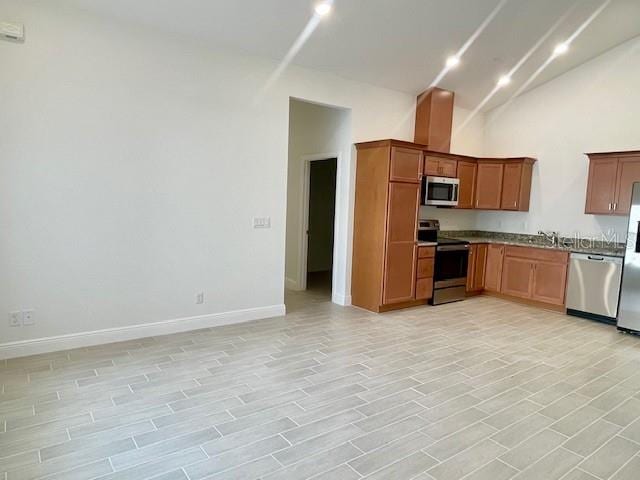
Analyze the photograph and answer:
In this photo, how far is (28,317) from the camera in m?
3.51

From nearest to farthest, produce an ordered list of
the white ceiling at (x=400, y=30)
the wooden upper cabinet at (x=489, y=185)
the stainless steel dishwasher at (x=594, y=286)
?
the white ceiling at (x=400, y=30) → the stainless steel dishwasher at (x=594, y=286) → the wooden upper cabinet at (x=489, y=185)

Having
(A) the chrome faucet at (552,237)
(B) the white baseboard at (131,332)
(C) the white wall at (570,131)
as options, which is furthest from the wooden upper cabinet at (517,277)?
(B) the white baseboard at (131,332)

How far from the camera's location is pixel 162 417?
2.64 metres

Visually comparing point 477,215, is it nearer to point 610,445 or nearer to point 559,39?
point 559,39

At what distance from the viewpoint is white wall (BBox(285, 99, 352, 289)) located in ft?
18.3

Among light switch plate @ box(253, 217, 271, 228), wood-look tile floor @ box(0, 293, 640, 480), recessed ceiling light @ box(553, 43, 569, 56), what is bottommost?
wood-look tile floor @ box(0, 293, 640, 480)

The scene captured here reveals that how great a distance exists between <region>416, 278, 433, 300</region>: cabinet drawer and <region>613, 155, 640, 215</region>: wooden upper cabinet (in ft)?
8.52

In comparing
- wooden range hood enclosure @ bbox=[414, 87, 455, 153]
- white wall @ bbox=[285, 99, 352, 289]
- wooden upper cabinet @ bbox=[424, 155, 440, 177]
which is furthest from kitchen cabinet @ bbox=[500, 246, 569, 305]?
white wall @ bbox=[285, 99, 352, 289]

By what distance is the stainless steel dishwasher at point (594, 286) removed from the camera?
16.8 feet

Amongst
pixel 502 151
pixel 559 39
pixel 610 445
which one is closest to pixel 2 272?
pixel 610 445

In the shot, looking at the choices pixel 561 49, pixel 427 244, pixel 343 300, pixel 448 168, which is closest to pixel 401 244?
pixel 427 244

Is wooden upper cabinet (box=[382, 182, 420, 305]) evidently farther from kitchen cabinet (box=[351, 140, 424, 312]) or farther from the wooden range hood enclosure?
the wooden range hood enclosure

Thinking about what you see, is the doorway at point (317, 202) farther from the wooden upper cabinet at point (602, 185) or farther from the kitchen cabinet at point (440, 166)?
the wooden upper cabinet at point (602, 185)

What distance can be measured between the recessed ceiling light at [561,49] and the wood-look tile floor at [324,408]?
12.4 feet
